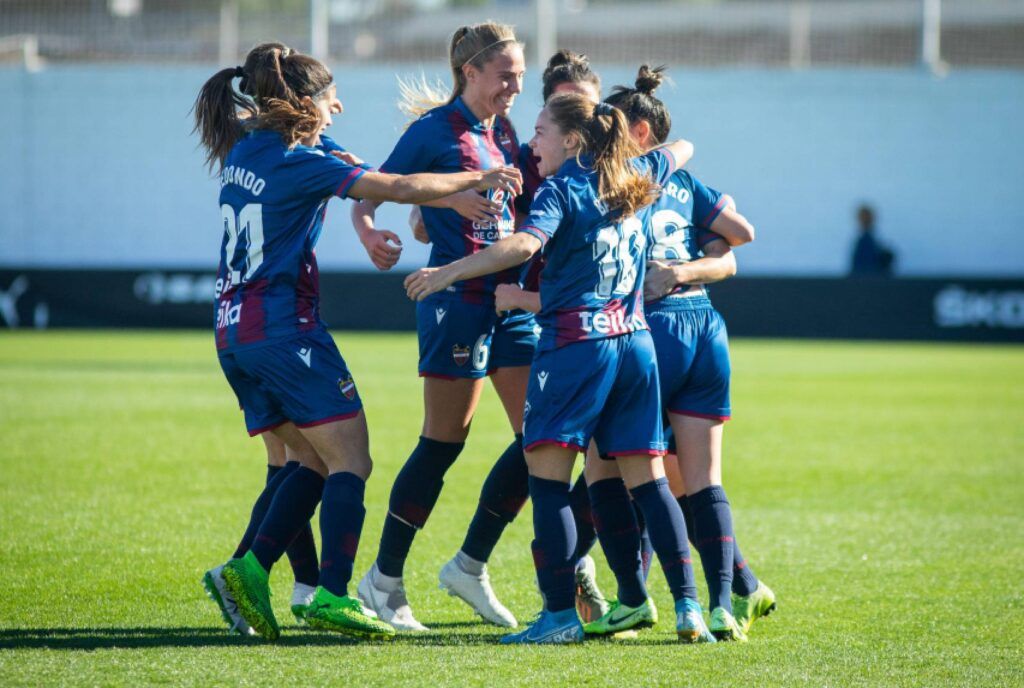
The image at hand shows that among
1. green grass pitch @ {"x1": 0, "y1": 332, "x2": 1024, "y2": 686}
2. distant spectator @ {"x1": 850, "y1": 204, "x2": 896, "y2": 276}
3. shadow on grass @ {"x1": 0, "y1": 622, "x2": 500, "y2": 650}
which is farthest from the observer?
distant spectator @ {"x1": 850, "y1": 204, "x2": 896, "y2": 276}

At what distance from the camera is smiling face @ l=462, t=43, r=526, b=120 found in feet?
16.0

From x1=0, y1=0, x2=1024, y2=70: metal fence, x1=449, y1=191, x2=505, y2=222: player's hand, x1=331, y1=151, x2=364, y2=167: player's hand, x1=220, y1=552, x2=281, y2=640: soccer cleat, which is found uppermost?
x1=0, y1=0, x2=1024, y2=70: metal fence

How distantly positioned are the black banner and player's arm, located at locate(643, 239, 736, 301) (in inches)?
550

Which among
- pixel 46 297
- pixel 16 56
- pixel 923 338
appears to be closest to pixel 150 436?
pixel 46 297

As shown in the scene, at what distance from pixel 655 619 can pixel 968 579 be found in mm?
1641

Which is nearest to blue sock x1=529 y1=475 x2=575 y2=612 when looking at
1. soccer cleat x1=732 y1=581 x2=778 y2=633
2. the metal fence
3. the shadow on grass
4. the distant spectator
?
the shadow on grass

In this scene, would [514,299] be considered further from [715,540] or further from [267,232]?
[715,540]

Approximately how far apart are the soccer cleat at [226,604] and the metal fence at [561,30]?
18.1m

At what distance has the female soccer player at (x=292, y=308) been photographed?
432 centimetres

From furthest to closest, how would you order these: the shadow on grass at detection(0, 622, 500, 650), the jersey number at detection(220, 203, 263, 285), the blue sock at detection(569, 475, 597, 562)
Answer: the blue sock at detection(569, 475, 597, 562), the jersey number at detection(220, 203, 263, 285), the shadow on grass at detection(0, 622, 500, 650)

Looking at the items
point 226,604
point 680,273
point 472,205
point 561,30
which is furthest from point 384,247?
point 561,30

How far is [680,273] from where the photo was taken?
4.59 m

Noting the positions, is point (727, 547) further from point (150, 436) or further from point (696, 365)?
point (150, 436)

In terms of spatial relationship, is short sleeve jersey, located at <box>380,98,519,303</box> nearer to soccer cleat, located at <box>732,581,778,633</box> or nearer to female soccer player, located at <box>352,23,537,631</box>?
female soccer player, located at <box>352,23,537,631</box>
